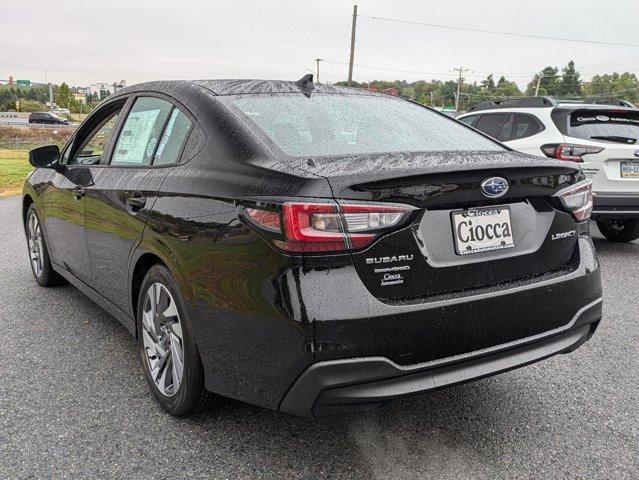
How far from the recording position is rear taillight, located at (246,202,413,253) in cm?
210

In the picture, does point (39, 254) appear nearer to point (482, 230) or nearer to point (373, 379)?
point (373, 379)

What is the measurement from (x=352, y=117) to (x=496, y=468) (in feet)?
5.70

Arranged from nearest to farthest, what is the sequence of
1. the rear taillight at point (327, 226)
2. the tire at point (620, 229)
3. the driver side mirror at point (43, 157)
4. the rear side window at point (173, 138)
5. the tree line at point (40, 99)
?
the rear taillight at point (327, 226) < the rear side window at point (173, 138) < the driver side mirror at point (43, 157) < the tire at point (620, 229) < the tree line at point (40, 99)

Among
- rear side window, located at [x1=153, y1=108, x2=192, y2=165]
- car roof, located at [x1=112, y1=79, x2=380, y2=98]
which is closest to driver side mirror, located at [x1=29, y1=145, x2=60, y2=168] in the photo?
car roof, located at [x1=112, y1=79, x2=380, y2=98]

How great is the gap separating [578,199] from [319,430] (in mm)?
1557

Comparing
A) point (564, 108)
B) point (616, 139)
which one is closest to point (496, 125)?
point (564, 108)

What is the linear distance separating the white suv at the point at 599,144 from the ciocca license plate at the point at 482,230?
14.9ft

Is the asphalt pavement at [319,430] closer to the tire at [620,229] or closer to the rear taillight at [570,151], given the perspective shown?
the rear taillight at [570,151]

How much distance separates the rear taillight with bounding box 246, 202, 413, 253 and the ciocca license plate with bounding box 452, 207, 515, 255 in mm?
341

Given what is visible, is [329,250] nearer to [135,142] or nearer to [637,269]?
[135,142]

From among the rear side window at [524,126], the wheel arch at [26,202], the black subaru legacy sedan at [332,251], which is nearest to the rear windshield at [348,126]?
the black subaru legacy sedan at [332,251]

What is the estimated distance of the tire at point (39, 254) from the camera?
5.01 m

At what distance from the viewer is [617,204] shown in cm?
648

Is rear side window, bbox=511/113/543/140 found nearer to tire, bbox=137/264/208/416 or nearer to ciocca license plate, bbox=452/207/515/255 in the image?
ciocca license plate, bbox=452/207/515/255
